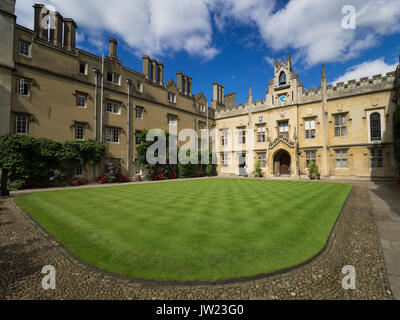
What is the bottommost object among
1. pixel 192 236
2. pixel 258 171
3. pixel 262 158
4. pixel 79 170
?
pixel 192 236

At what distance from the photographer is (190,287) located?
2998 mm

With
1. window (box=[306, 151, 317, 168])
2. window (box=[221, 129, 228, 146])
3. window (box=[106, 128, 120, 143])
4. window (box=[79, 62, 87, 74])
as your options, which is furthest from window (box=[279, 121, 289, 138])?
window (box=[79, 62, 87, 74])

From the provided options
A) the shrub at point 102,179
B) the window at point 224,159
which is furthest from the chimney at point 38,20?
the window at point 224,159

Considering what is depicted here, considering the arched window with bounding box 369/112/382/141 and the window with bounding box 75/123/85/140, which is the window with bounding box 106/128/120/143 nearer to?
the window with bounding box 75/123/85/140

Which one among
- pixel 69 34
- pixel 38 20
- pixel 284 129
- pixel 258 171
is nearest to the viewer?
pixel 38 20

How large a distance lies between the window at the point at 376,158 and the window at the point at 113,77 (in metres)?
32.5

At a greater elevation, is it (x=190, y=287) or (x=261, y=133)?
(x=261, y=133)

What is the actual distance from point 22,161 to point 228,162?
2757 cm

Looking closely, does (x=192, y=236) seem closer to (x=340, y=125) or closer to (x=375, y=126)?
(x=340, y=125)

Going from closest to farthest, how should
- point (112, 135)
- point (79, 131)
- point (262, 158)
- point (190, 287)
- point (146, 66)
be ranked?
point (190, 287), point (79, 131), point (112, 135), point (146, 66), point (262, 158)

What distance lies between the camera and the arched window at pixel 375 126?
70.1ft

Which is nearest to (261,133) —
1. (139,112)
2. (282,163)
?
(282,163)

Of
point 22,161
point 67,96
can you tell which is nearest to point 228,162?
point 67,96

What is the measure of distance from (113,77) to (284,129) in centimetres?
2521
